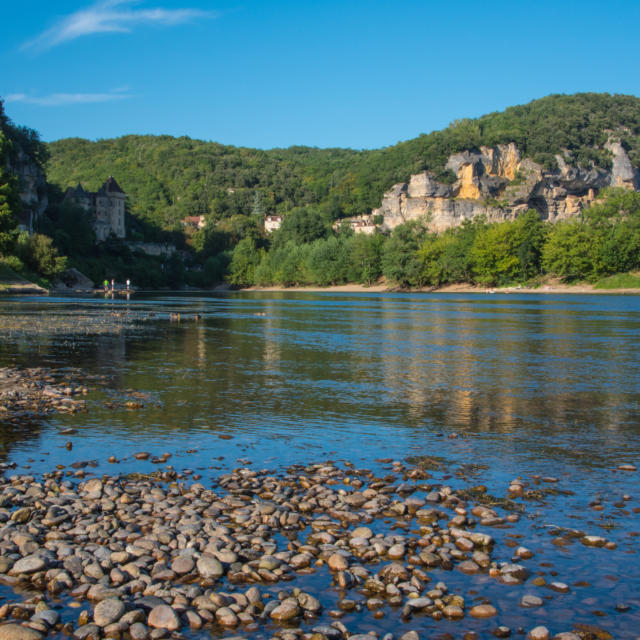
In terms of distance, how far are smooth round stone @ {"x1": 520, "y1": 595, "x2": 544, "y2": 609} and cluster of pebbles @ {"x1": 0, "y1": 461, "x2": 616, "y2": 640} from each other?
0.01 meters

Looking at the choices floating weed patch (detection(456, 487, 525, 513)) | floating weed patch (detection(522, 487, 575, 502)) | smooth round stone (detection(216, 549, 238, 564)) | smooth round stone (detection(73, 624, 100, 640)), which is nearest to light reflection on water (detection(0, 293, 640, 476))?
floating weed patch (detection(522, 487, 575, 502))

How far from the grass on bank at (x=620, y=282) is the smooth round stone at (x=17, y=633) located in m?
131

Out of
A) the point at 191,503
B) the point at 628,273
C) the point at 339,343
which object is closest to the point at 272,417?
the point at 191,503

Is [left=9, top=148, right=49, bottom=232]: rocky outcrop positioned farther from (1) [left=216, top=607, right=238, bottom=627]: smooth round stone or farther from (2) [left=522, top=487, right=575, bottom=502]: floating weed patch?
(1) [left=216, top=607, right=238, bottom=627]: smooth round stone

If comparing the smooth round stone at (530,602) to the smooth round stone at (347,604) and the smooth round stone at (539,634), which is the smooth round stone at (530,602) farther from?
the smooth round stone at (347,604)

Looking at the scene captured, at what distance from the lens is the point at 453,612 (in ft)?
23.2

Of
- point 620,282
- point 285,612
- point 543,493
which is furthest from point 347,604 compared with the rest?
point 620,282

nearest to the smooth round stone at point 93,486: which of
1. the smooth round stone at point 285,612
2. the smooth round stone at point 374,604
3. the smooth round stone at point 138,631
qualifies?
the smooth round stone at point 138,631

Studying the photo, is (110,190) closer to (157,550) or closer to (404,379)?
(404,379)

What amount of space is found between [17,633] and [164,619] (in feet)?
4.71

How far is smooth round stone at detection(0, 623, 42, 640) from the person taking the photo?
20.9 ft

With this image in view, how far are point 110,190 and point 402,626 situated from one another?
208506mm

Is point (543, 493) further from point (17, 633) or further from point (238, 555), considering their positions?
point (17, 633)

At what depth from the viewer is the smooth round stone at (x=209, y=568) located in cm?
775
